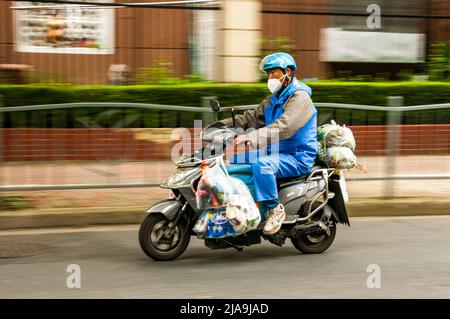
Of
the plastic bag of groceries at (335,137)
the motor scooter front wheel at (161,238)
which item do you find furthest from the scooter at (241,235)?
the plastic bag of groceries at (335,137)

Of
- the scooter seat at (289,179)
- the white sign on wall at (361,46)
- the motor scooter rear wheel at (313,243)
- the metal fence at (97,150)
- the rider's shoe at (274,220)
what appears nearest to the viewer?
the rider's shoe at (274,220)

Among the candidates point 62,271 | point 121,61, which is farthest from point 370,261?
point 121,61

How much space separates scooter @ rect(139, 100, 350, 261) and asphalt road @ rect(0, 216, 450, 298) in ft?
0.51

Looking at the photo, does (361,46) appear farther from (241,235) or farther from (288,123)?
(241,235)

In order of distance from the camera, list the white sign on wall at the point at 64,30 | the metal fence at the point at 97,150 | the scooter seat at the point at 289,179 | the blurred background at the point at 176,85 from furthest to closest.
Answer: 1. the white sign on wall at the point at 64,30
2. the blurred background at the point at 176,85
3. the metal fence at the point at 97,150
4. the scooter seat at the point at 289,179

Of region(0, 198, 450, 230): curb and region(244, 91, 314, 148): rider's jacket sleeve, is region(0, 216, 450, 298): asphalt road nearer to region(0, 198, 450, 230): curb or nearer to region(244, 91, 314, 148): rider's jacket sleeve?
region(0, 198, 450, 230): curb

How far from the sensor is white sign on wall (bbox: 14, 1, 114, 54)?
1271cm

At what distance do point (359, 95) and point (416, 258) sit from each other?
5.80m

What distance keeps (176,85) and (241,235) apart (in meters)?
5.56

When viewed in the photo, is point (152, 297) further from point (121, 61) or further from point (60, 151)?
point (121, 61)

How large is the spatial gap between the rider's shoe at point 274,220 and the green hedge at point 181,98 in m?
2.20

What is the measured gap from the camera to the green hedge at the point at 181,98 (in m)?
A: 7.86

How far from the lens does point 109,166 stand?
25.9 feet

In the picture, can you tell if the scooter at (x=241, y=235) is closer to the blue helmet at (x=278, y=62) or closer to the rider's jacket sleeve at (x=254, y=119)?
the rider's jacket sleeve at (x=254, y=119)
